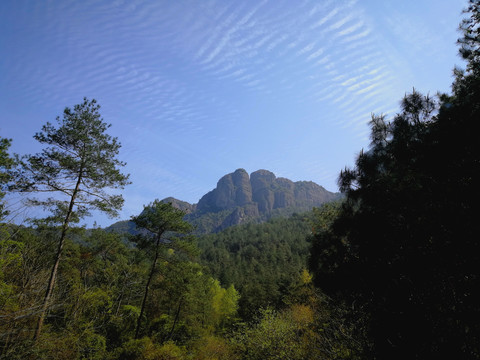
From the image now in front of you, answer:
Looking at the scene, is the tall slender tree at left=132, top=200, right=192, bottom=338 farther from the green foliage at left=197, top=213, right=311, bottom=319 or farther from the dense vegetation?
the green foliage at left=197, top=213, right=311, bottom=319

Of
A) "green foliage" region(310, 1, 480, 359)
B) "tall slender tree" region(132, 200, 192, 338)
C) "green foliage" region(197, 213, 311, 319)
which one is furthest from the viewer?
"green foliage" region(197, 213, 311, 319)

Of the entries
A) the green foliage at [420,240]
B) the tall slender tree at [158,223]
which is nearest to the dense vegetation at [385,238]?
the green foliage at [420,240]

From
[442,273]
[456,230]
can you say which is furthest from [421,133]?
[442,273]

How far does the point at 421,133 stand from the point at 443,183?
1.47 meters

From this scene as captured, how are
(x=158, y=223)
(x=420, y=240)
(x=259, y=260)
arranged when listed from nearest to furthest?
(x=420, y=240)
(x=158, y=223)
(x=259, y=260)

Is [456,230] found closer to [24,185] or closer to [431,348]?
[431,348]

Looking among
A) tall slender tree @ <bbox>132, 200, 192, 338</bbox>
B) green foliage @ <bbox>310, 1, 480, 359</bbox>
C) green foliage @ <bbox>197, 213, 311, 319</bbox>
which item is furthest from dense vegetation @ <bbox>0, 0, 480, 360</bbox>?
green foliage @ <bbox>197, 213, 311, 319</bbox>

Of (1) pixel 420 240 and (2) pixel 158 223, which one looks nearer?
(1) pixel 420 240

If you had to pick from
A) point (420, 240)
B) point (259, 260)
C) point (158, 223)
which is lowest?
point (259, 260)

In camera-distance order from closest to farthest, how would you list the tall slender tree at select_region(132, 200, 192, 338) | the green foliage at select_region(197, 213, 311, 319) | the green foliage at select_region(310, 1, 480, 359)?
1. the green foliage at select_region(310, 1, 480, 359)
2. the tall slender tree at select_region(132, 200, 192, 338)
3. the green foliage at select_region(197, 213, 311, 319)

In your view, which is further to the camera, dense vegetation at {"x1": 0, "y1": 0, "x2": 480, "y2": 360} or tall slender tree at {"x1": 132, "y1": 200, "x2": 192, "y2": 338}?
tall slender tree at {"x1": 132, "y1": 200, "x2": 192, "y2": 338}

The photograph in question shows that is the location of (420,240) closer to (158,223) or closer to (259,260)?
(158,223)

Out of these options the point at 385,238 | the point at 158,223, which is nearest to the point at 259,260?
the point at 158,223

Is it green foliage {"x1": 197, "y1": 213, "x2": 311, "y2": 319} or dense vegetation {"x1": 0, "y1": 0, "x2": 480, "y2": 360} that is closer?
dense vegetation {"x1": 0, "y1": 0, "x2": 480, "y2": 360}
